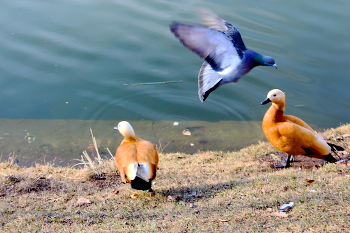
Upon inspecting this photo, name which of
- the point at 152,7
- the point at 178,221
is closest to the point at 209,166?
the point at 178,221

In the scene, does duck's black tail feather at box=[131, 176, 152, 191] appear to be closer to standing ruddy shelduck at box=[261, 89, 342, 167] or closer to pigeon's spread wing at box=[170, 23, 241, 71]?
pigeon's spread wing at box=[170, 23, 241, 71]

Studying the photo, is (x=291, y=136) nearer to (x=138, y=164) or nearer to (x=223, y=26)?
(x=223, y=26)

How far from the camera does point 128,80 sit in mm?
8711

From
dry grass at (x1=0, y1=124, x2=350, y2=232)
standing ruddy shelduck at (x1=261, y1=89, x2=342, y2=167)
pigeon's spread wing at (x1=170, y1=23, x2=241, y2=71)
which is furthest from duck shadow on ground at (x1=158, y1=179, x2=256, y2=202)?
pigeon's spread wing at (x1=170, y1=23, x2=241, y2=71)

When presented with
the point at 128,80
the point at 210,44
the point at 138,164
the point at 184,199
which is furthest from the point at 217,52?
the point at 128,80

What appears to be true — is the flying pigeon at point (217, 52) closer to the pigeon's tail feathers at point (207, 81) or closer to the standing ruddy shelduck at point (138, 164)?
the pigeon's tail feathers at point (207, 81)

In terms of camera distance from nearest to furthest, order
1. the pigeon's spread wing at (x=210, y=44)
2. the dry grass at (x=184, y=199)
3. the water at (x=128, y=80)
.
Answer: the dry grass at (x=184, y=199), the pigeon's spread wing at (x=210, y=44), the water at (x=128, y=80)

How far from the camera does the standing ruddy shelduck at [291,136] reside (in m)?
4.77

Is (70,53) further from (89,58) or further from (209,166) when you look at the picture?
(209,166)

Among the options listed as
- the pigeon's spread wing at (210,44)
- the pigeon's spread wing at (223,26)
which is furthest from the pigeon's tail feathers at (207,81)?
the pigeon's spread wing at (223,26)

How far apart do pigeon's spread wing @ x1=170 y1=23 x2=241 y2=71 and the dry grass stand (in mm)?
1550

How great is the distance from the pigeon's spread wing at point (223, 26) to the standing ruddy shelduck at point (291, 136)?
2.90 feet

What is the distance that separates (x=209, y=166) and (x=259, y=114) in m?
2.94

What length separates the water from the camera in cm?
733
